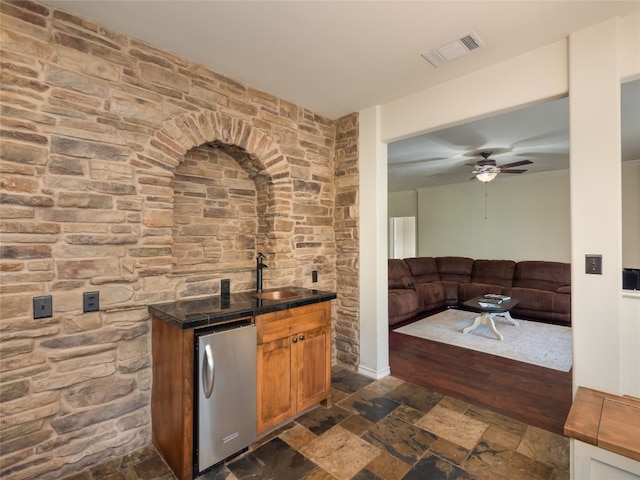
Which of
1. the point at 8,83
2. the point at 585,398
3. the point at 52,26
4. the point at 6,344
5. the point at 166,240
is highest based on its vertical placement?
the point at 52,26

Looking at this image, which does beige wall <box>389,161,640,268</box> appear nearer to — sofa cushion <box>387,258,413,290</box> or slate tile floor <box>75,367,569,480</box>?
sofa cushion <box>387,258,413,290</box>

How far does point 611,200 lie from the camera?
187 centimetres

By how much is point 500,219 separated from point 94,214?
7.34 metres

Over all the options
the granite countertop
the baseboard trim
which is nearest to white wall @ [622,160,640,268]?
the baseboard trim

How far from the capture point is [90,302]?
192cm

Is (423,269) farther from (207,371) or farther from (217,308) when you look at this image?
(207,371)

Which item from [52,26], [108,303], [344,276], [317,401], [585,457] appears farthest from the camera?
[344,276]

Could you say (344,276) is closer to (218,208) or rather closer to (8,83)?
(218,208)

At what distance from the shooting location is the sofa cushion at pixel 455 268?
6.78 m

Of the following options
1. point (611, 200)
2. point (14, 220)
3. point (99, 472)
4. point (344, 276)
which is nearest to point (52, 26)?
point (14, 220)

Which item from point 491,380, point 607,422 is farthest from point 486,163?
point 607,422

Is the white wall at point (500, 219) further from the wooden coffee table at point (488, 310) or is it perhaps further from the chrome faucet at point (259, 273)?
the chrome faucet at point (259, 273)

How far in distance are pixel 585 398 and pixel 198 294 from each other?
102 inches

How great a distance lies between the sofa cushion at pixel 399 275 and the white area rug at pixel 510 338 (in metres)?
0.81
